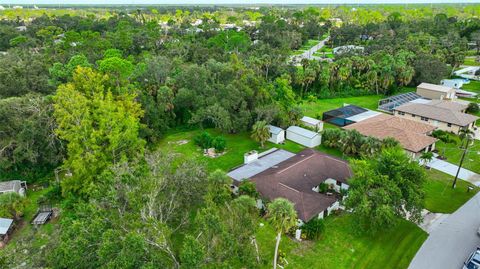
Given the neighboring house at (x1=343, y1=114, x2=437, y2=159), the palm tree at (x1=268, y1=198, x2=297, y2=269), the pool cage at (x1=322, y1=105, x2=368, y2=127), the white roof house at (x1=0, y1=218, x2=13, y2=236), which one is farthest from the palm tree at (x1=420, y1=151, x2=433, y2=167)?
the white roof house at (x1=0, y1=218, x2=13, y2=236)

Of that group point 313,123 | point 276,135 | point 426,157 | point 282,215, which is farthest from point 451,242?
point 313,123

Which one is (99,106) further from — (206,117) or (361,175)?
Answer: (361,175)

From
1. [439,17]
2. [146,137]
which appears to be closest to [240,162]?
[146,137]

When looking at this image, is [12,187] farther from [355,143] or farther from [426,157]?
[426,157]

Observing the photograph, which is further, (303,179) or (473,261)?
(303,179)

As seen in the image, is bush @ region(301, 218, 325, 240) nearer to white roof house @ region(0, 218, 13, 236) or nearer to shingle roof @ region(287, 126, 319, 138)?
shingle roof @ region(287, 126, 319, 138)

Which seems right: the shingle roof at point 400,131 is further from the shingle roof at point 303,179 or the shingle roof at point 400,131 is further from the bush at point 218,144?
the bush at point 218,144
